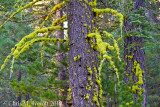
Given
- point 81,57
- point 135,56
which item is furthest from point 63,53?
point 135,56

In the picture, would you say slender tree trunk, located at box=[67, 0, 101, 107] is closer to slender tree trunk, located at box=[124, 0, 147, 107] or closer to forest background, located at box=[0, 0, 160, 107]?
forest background, located at box=[0, 0, 160, 107]

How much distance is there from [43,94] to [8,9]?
5167mm

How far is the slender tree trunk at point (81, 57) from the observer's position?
330 centimetres

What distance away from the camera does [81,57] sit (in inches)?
132

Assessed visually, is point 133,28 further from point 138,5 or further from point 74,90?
point 74,90

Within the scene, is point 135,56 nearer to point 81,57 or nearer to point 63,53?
point 63,53

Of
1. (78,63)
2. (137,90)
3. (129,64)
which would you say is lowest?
(137,90)

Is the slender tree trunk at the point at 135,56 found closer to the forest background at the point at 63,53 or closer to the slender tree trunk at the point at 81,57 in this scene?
the forest background at the point at 63,53

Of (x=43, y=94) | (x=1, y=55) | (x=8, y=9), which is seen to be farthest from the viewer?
(x=1, y=55)

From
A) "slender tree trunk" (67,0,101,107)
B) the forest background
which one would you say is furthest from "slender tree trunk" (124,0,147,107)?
"slender tree trunk" (67,0,101,107)

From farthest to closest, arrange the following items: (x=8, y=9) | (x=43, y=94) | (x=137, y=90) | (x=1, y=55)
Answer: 1. (x=1, y=55)
2. (x=8, y=9)
3. (x=137, y=90)
4. (x=43, y=94)

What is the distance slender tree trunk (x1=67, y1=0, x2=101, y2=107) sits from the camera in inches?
130

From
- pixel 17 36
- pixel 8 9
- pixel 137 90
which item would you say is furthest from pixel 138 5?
pixel 17 36

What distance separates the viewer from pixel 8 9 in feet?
28.1
